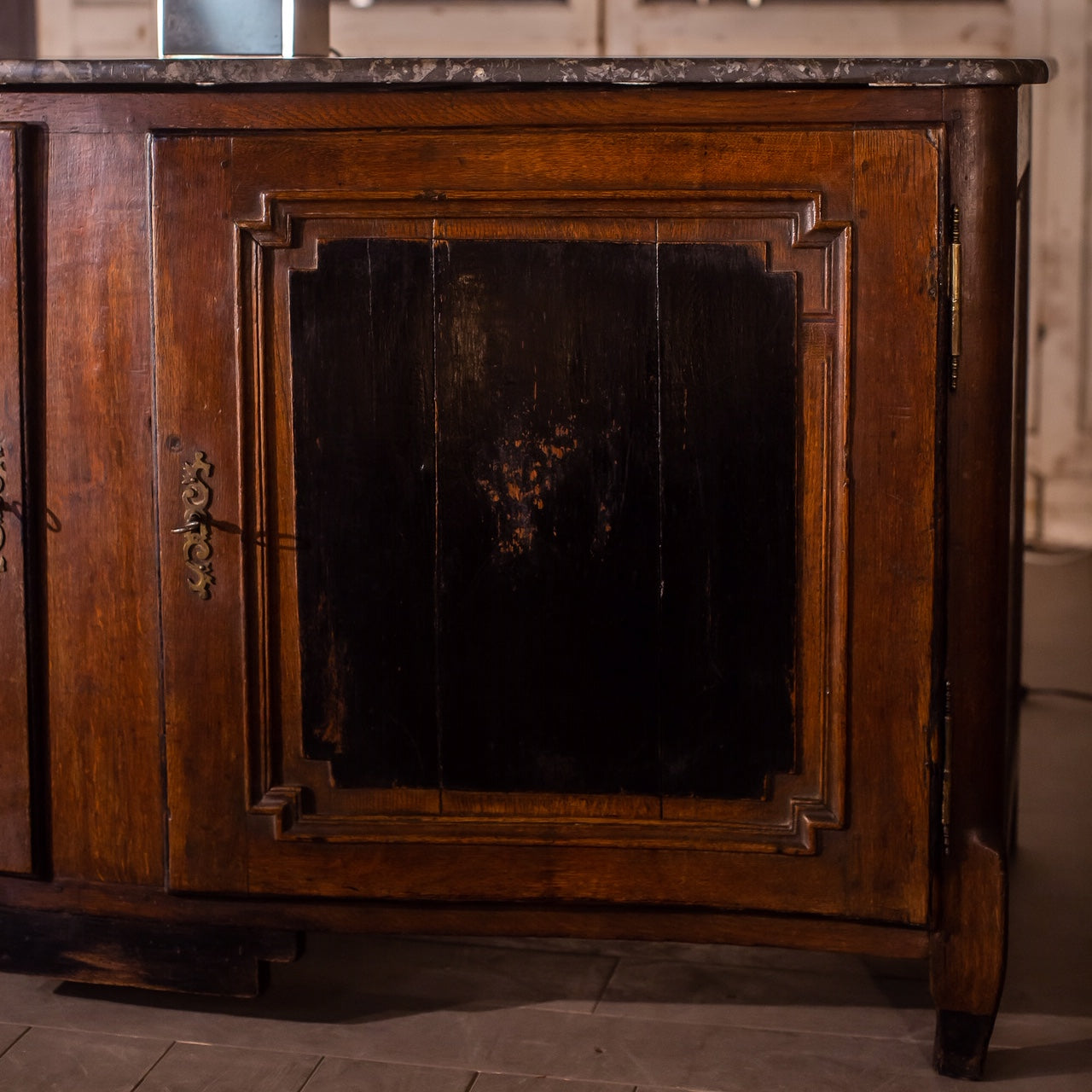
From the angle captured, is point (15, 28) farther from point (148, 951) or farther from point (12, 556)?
point (148, 951)

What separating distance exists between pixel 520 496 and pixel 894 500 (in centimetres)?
40

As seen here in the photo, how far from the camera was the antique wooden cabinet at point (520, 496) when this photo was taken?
1370 millimetres

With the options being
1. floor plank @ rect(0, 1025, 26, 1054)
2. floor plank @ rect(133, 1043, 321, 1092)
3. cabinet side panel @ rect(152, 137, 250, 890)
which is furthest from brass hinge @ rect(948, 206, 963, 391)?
floor plank @ rect(0, 1025, 26, 1054)

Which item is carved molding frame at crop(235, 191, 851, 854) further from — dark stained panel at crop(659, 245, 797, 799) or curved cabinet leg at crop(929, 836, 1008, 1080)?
curved cabinet leg at crop(929, 836, 1008, 1080)

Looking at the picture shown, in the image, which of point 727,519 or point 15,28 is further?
point 15,28

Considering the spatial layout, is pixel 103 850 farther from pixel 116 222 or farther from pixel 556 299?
pixel 556 299

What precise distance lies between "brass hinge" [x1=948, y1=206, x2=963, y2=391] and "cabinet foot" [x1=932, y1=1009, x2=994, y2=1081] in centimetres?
71

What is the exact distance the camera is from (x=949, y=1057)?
1.45 meters

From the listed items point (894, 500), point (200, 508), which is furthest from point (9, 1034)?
point (894, 500)

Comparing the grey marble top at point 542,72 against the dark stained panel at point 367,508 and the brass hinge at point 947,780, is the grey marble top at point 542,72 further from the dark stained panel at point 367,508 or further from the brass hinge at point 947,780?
the brass hinge at point 947,780

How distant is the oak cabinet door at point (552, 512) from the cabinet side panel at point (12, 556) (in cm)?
17

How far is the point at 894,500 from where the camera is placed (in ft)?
4.54

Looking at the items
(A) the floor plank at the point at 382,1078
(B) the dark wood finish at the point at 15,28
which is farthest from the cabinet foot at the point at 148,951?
(B) the dark wood finish at the point at 15,28

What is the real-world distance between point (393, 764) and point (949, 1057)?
2.31 ft
